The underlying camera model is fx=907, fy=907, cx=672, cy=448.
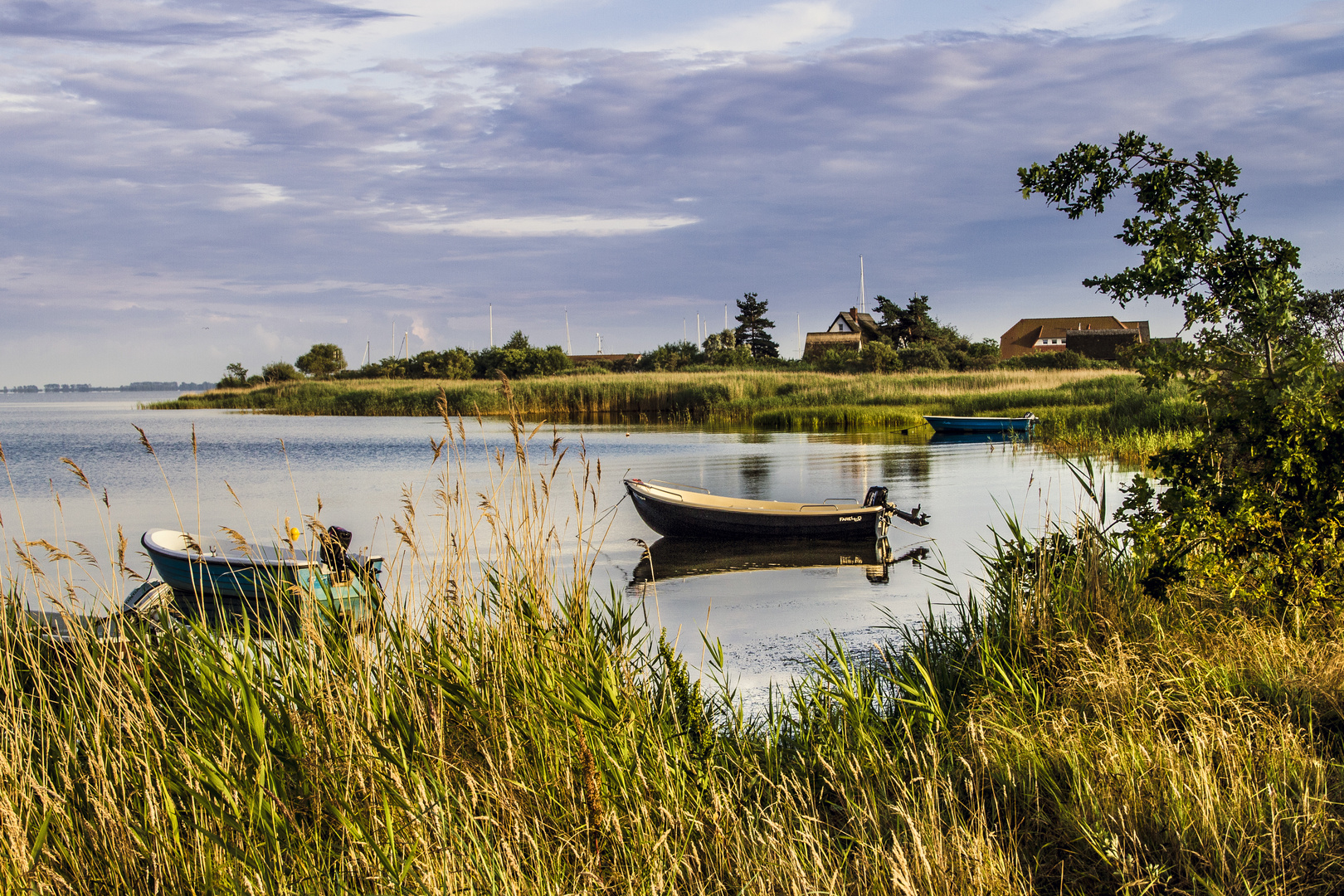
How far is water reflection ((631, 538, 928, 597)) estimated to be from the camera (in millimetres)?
12539

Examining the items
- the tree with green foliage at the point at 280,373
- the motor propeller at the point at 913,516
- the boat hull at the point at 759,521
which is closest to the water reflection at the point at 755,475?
the boat hull at the point at 759,521

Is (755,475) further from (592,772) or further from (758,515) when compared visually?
(592,772)

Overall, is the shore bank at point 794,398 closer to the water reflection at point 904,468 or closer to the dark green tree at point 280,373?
the water reflection at point 904,468

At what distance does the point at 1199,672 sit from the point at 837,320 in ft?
278

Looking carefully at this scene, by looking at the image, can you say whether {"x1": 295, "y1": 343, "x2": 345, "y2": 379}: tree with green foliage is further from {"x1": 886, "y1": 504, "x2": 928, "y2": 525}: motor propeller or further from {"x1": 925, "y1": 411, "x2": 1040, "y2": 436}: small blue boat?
{"x1": 886, "y1": 504, "x2": 928, "y2": 525}: motor propeller

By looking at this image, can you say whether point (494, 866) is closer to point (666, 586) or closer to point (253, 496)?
point (666, 586)

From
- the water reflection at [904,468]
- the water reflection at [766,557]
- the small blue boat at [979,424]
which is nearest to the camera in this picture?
the water reflection at [766,557]

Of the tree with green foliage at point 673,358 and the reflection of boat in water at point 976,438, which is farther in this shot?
the tree with green foliage at point 673,358

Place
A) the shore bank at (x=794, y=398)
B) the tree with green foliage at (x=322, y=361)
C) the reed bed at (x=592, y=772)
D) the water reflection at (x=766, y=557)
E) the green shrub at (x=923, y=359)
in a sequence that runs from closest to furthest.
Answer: the reed bed at (x=592, y=772) → the water reflection at (x=766, y=557) → the shore bank at (x=794, y=398) → the green shrub at (x=923, y=359) → the tree with green foliage at (x=322, y=361)

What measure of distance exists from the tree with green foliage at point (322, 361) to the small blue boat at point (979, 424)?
67479mm

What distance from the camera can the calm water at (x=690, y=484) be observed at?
10023mm

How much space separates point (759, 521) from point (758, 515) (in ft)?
0.43

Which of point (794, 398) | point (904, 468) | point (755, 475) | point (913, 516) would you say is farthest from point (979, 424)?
point (913, 516)

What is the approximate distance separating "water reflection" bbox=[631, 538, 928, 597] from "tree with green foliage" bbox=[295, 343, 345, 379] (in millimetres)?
80715
